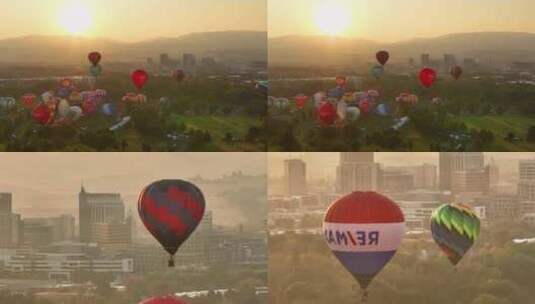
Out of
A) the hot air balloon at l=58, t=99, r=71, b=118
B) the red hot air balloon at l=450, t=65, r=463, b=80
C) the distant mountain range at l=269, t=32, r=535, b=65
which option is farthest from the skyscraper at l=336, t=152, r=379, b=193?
the hot air balloon at l=58, t=99, r=71, b=118

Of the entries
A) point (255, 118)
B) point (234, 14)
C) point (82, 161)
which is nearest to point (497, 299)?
point (255, 118)

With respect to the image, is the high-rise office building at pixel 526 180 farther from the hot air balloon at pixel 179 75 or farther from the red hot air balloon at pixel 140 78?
the red hot air balloon at pixel 140 78

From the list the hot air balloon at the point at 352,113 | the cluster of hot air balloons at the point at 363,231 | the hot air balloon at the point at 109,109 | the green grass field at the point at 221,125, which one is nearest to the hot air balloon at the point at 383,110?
the hot air balloon at the point at 352,113

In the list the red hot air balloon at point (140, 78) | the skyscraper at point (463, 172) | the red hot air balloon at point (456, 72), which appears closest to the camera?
the red hot air balloon at point (140, 78)

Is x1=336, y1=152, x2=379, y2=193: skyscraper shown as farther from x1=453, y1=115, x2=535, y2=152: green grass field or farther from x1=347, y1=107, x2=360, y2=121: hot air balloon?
x1=347, y1=107, x2=360, y2=121: hot air balloon

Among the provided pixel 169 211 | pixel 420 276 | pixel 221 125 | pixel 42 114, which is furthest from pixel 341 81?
pixel 169 211

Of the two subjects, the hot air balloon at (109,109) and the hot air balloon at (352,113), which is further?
the hot air balloon at (109,109)
